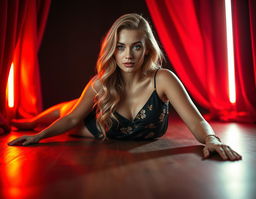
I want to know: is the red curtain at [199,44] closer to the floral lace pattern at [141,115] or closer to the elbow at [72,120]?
the floral lace pattern at [141,115]

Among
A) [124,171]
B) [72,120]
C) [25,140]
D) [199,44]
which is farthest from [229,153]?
[199,44]

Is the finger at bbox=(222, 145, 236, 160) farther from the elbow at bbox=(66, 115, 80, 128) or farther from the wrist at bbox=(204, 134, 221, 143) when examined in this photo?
the elbow at bbox=(66, 115, 80, 128)

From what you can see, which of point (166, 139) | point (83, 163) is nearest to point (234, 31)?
point (166, 139)

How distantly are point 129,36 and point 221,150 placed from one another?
83cm

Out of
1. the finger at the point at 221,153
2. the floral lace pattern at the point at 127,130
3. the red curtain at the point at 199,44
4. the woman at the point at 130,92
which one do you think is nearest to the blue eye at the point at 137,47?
the woman at the point at 130,92

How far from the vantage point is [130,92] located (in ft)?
8.61

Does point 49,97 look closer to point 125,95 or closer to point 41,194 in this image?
point 125,95

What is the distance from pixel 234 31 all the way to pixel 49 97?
2580mm

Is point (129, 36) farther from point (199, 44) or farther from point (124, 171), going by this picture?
point (199, 44)

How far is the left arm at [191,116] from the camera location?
2.15 metres

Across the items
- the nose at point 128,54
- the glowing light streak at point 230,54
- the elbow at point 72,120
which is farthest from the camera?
the glowing light streak at point 230,54

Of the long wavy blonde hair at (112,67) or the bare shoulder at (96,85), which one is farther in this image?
the bare shoulder at (96,85)

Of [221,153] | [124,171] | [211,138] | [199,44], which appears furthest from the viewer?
[199,44]

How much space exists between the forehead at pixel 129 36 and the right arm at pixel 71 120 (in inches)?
13.8
